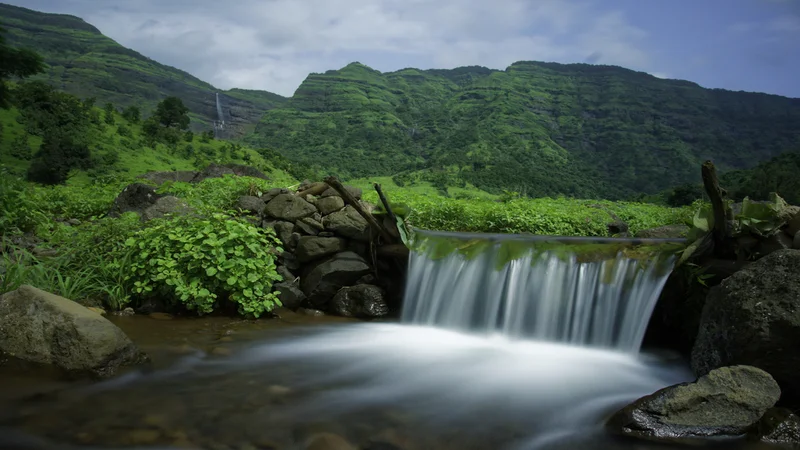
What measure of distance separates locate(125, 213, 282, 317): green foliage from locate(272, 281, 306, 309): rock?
658 mm

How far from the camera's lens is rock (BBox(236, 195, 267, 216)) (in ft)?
29.7

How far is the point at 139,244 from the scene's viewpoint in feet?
23.7

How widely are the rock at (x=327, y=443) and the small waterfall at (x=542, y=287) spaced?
3973mm

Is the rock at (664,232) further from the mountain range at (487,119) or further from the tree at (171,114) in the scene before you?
the mountain range at (487,119)

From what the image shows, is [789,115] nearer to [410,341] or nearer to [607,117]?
[607,117]

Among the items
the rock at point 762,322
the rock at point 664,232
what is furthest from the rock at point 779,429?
the rock at point 664,232

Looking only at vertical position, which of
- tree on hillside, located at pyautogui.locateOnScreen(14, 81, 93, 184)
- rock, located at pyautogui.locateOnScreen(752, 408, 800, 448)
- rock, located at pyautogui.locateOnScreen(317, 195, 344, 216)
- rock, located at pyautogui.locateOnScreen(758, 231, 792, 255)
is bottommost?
rock, located at pyautogui.locateOnScreen(752, 408, 800, 448)

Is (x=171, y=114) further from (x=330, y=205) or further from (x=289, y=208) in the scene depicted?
(x=330, y=205)

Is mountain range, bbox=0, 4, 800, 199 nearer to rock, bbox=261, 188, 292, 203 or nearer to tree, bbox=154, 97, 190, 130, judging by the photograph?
tree, bbox=154, 97, 190, 130

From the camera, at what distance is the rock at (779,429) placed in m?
3.71

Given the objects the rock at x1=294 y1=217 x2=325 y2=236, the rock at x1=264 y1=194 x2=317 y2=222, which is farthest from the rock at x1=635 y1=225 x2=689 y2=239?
the rock at x1=264 y1=194 x2=317 y2=222

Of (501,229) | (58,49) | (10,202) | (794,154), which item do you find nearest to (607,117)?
(794,154)

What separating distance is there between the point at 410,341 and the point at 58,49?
545ft

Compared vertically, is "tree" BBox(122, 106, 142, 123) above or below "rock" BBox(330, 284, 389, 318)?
above
